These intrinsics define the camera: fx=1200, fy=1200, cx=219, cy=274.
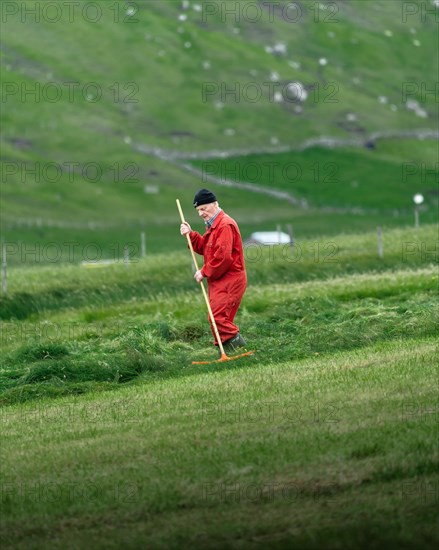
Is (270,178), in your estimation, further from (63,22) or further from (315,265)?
(315,265)

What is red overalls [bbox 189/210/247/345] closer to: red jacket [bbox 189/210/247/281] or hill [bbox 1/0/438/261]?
red jacket [bbox 189/210/247/281]

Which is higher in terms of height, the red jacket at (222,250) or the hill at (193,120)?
the hill at (193,120)

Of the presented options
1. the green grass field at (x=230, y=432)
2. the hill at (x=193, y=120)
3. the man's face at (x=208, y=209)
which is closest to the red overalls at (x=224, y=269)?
the man's face at (x=208, y=209)

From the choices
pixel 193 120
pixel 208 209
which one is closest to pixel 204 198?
pixel 208 209

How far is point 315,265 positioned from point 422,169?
118622 mm

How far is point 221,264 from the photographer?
717 inches

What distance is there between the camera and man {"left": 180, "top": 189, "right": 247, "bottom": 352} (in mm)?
18250

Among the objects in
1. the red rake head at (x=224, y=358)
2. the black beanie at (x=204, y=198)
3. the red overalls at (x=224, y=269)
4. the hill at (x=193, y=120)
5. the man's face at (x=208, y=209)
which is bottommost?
the red rake head at (x=224, y=358)

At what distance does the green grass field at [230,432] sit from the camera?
945 cm

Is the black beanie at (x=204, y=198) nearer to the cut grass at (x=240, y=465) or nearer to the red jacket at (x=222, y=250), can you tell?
the red jacket at (x=222, y=250)

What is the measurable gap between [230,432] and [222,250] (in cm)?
624

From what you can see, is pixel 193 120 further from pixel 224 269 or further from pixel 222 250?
pixel 222 250

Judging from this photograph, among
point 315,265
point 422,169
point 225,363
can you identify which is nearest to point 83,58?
point 422,169

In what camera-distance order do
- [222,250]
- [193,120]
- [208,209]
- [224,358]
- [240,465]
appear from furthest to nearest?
[193,120]
[208,209]
[222,250]
[224,358]
[240,465]
